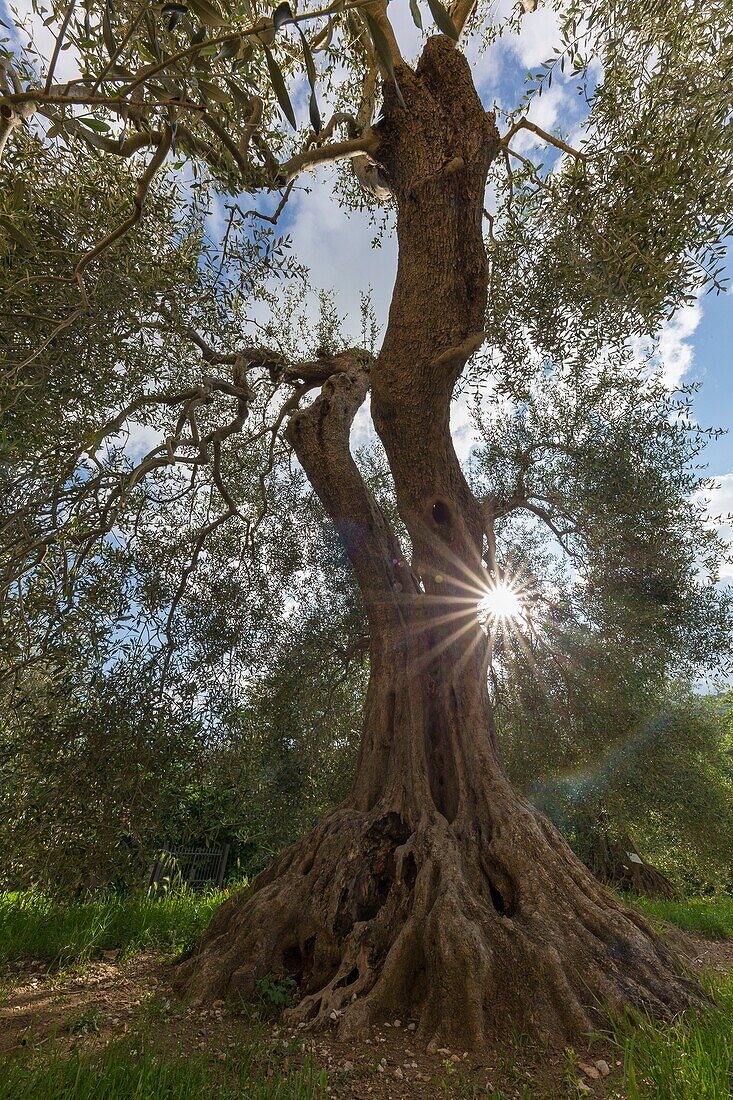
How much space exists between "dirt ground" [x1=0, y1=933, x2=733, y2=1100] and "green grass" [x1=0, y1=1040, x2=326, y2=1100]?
170 mm

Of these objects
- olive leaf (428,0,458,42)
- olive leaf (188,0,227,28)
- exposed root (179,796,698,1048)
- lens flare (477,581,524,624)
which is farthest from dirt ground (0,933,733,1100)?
olive leaf (188,0,227,28)

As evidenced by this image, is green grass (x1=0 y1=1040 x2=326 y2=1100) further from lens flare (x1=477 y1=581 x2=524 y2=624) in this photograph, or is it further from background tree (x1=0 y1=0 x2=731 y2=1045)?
lens flare (x1=477 y1=581 x2=524 y2=624)

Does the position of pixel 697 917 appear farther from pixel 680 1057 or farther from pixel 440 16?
pixel 440 16

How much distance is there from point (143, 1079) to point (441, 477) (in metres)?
4.72

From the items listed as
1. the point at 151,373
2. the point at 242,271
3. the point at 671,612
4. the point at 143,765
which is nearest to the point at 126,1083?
the point at 143,765

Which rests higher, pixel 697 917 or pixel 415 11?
pixel 415 11

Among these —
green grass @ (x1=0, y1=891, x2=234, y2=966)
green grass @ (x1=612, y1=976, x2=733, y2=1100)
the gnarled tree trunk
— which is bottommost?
green grass @ (x1=0, y1=891, x2=234, y2=966)

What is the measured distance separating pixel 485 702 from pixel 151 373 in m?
4.95

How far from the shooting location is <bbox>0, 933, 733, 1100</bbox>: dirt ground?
2.91 metres

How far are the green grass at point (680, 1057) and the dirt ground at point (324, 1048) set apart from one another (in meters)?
0.17

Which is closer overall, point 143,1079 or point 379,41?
point 379,41

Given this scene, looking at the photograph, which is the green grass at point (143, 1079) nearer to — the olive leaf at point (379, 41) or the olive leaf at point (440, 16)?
the olive leaf at point (379, 41)

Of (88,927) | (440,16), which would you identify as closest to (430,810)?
(88,927)

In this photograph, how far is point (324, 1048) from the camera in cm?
327
